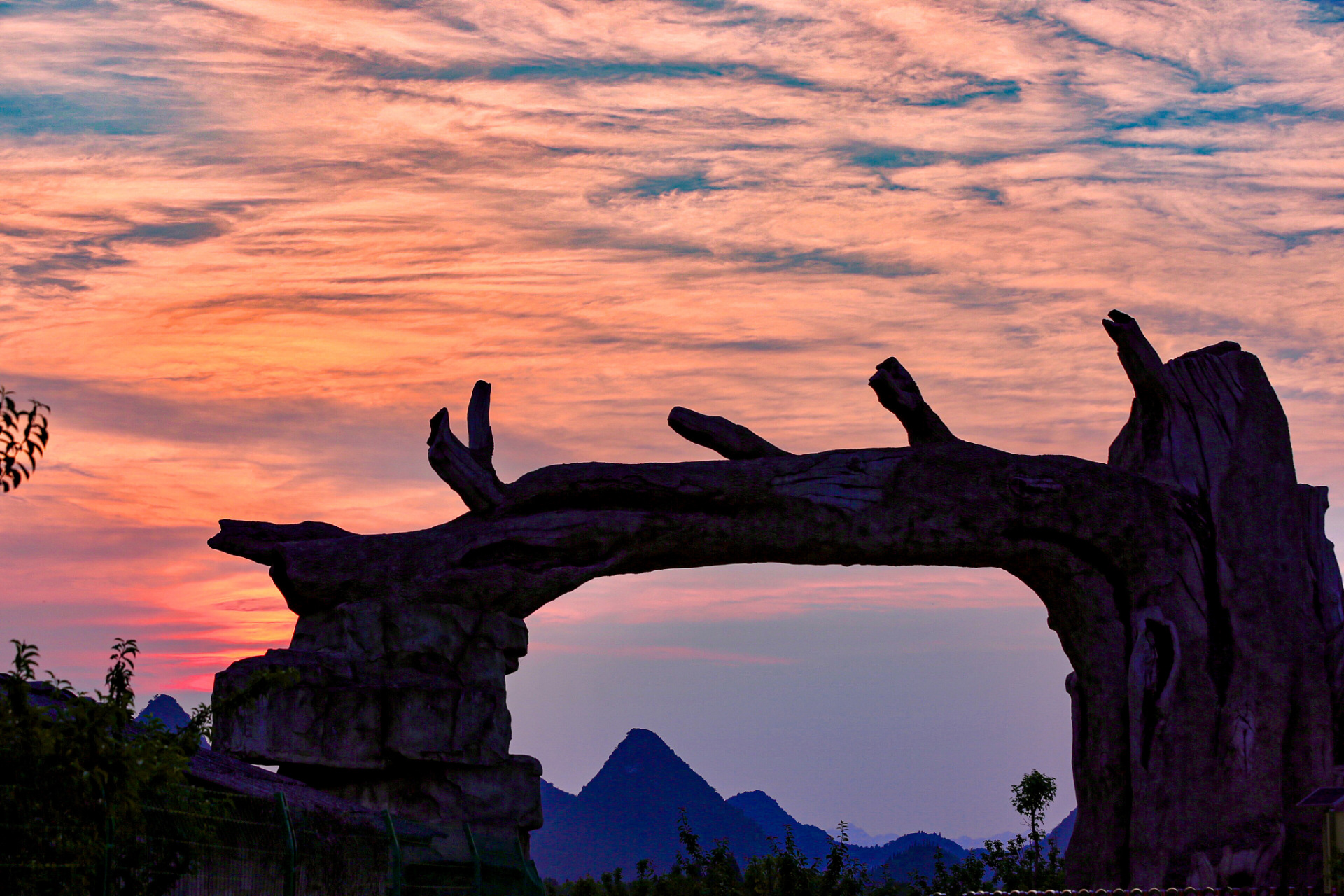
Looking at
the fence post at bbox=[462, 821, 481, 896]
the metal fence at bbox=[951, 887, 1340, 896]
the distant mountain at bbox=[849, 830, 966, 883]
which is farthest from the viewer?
the distant mountain at bbox=[849, 830, 966, 883]

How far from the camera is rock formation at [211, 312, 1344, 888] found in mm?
13250

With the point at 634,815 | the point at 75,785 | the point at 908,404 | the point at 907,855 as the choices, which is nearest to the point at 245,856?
the point at 75,785

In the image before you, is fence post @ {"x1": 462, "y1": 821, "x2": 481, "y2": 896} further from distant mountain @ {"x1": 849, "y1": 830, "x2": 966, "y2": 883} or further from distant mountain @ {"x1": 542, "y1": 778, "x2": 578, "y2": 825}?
distant mountain @ {"x1": 542, "y1": 778, "x2": 578, "y2": 825}

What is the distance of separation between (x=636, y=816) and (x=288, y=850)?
→ 3524 inches

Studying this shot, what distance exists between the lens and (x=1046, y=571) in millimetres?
14383

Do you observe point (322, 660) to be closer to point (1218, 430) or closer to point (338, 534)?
point (338, 534)

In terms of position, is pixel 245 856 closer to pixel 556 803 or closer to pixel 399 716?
pixel 399 716

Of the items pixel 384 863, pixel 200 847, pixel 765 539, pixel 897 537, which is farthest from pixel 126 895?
pixel 897 537

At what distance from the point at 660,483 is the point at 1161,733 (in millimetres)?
5497

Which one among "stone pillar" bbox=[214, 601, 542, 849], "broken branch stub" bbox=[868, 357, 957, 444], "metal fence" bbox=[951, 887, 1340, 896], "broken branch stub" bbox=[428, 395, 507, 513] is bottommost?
"metal fence" bbox=[951, 887, 1340, 896]

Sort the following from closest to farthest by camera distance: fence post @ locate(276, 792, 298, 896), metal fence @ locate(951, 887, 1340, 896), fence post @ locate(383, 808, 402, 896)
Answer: fence post @ locate(276, 792, 298, 896), fence post @ locate(383, 808, 402, 896), metal fence @ locate(951, 887, 1340, 896)

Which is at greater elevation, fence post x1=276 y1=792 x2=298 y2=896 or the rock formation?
the rock formation

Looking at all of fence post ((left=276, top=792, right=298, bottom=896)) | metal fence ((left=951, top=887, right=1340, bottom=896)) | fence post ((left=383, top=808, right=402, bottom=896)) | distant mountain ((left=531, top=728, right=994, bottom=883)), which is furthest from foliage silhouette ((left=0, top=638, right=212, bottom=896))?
distant mountain ((left=531, top=728, right=994, bottom=883))

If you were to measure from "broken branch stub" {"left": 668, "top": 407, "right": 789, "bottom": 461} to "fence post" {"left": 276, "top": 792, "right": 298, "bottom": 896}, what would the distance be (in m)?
6.52
